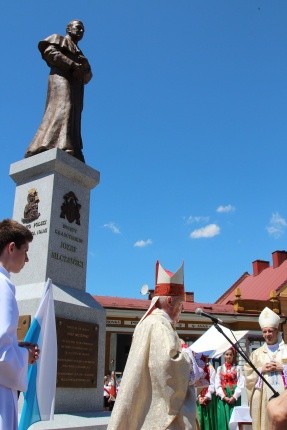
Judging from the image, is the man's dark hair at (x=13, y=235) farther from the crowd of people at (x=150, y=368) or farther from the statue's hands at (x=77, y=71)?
the statue's hands at (x=77, y=71)

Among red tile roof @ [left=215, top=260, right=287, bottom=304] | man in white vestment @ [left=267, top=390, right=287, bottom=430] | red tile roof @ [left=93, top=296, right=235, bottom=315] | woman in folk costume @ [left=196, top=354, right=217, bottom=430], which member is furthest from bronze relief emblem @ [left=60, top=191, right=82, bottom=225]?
red tile roof @ [left=215, top=260, right=287, bottom=304]

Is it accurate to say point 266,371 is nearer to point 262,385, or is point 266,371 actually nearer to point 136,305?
point 262,385

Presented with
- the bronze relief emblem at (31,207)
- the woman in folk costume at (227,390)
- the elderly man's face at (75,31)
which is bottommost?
the woman in folk costume at (227,390)

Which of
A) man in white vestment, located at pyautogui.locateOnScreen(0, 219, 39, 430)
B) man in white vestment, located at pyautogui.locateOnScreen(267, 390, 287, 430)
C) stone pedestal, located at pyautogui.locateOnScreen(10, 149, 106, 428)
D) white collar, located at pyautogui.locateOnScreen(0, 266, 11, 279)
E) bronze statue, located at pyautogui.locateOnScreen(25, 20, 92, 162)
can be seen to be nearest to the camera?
man in white vestment, located at pyautogui.locateOnScreen(267, 390, 287, 430)

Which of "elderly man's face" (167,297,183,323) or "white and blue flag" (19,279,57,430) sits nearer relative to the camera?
"white and blue flag" (19,279,57,430)

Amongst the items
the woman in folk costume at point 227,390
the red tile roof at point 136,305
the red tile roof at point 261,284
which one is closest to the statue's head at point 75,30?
the woman in folk costume at point 227,390

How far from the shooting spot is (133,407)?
3.45 meters

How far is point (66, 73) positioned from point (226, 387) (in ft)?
24.2

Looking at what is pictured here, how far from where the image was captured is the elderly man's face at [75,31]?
7.69 metres

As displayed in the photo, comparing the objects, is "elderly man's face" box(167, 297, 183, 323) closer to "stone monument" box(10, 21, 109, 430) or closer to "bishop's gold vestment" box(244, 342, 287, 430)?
"stone monument" box(10, 21, 109, 430)

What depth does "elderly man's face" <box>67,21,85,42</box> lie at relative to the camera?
7688 mm

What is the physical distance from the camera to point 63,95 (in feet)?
23.8

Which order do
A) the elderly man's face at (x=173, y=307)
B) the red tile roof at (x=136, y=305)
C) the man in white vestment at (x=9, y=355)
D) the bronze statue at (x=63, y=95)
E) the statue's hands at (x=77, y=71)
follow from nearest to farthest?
the man in white vestment at (x=9, y=355) → the elderly man's face at (x=173, y=307) → the bronze statue at (x=63, y=95) → the statue's hands at (x=77, y=71) → the red tile roof at (x=136, y=305)

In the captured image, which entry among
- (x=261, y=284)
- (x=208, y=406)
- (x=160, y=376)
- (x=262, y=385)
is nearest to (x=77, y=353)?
(x=262, y=385)
